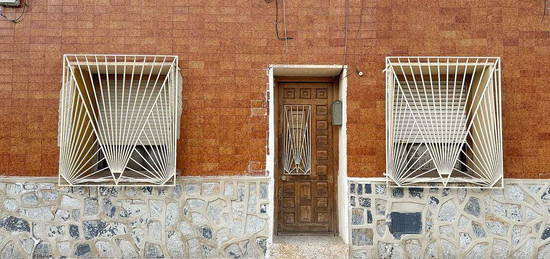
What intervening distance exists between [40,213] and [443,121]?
4.88 m

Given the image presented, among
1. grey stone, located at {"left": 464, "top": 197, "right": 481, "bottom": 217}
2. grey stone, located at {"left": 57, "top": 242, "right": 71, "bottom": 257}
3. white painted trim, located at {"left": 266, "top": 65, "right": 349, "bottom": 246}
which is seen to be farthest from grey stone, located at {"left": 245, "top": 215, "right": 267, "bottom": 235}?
grey stone, located at {"left": 464, "top": 197, "right": 481, "bottom": 217}

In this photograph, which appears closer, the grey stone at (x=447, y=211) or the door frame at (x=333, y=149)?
the grey stone at (x=447, y=211)

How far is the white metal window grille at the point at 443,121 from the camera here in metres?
4.54

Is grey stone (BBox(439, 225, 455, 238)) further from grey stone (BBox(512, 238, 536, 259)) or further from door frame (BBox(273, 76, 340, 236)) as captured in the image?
door frame (BBox(273, 76, 340, 236))

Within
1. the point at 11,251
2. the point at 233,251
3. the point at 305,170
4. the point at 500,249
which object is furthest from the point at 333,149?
the point at 11,251

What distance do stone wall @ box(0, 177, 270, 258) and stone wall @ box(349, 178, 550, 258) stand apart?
4.20 ft

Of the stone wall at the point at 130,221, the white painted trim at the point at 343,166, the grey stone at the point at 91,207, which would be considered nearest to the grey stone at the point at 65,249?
the stone wall at the point at 130,221

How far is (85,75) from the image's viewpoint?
488cm

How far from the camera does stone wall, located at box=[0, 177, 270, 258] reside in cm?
460

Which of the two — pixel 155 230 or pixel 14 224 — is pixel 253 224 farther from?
pixel 14 224

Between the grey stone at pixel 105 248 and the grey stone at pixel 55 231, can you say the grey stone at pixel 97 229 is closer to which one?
the grey stone at pixel 105 248

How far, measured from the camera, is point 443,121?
483 centimetres

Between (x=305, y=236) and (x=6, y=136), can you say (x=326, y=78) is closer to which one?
(x=305, y=236)

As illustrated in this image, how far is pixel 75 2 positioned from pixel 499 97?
507 cm
